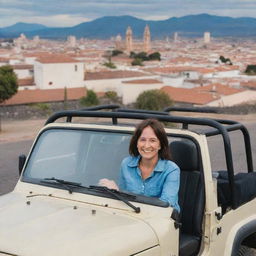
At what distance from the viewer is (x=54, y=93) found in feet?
216

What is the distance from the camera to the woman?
345cm

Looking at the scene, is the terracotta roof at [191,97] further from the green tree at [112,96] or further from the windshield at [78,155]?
the windshield at [78,155]

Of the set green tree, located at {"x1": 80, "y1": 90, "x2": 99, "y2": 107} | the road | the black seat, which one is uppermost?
the black seat

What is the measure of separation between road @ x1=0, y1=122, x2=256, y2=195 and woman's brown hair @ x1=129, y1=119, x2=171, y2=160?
589 centimetres

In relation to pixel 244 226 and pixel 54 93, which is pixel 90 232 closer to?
pixel 244 226

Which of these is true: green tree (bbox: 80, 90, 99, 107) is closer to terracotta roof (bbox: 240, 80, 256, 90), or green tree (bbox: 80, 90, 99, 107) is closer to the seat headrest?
terracotta roof (bbox: 240, 80, 256, 90)

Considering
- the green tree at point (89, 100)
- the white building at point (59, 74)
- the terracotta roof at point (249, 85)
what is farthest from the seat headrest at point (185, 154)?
the white building at point (59, 74)

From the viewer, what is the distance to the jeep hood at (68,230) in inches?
104

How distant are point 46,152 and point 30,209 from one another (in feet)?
2.89

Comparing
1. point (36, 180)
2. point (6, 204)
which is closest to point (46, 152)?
point (36, 180)

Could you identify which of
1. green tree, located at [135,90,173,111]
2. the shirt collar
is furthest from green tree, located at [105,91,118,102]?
the shirt collar

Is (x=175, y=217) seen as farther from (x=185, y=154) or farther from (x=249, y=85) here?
(x=249, y=85)

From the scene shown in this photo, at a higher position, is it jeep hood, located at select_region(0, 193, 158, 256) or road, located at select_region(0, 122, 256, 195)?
jeep hood, located at select_region(0, 193, 158, 256)

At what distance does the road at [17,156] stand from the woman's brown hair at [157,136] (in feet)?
19.3
